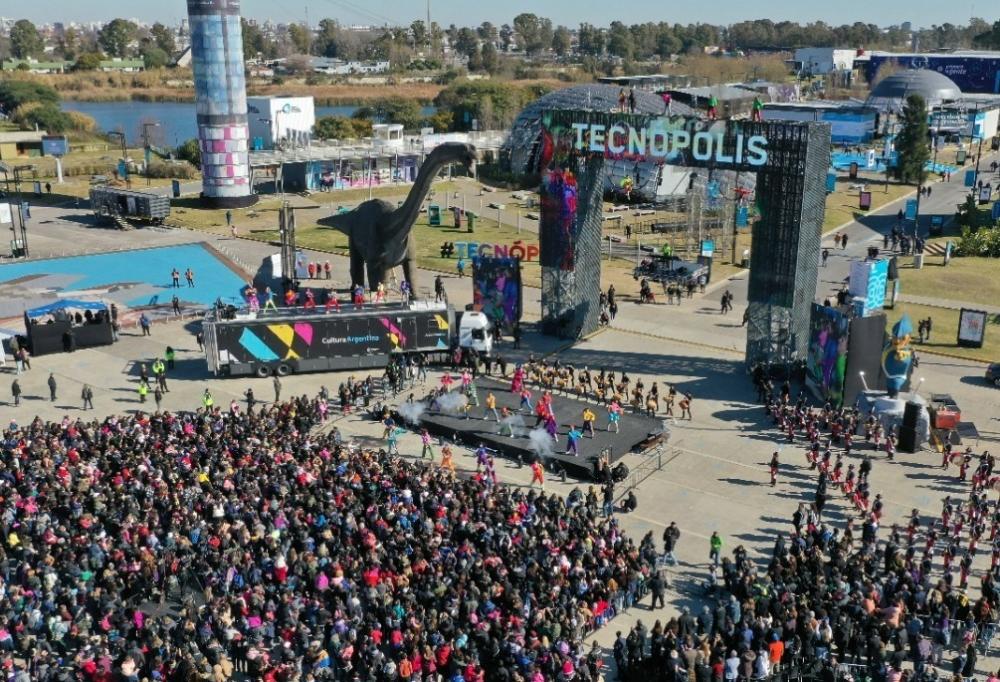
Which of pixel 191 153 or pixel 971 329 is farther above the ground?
pixel 191 153

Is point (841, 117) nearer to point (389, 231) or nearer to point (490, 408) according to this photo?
point (389, 231)

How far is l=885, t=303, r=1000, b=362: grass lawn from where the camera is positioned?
4766 centimetres

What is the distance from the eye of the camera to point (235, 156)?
8225cm

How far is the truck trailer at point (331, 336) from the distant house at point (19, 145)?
79820 millimetres

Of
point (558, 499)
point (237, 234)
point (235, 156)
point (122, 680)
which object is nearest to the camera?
point (122, 680)

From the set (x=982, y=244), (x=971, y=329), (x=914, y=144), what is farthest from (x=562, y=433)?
(x=914, y=144)

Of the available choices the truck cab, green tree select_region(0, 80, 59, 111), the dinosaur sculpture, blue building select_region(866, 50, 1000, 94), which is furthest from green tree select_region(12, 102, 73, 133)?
blue building select_region(866, 50, 1000, 94)

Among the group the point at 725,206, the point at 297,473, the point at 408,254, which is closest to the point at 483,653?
the point at 297,473

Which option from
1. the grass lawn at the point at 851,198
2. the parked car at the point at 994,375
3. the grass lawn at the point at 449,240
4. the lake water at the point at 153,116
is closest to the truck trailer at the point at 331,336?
the grass lawn at the point at 449,240

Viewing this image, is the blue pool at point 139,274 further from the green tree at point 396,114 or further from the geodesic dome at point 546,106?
the green tree at point 396,114

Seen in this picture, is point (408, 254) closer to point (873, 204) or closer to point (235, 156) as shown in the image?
point (235, 156)

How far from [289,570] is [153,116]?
6489 inches

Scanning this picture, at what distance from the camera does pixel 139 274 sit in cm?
6412

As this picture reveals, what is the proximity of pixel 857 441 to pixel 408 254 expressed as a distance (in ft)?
76.8
